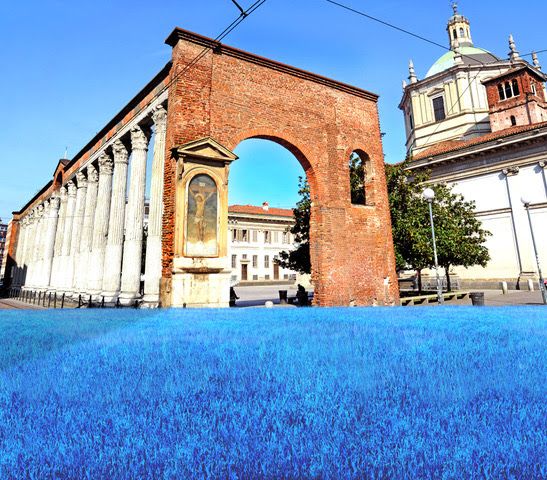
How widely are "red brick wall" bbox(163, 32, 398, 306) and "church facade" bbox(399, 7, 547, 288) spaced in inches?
363

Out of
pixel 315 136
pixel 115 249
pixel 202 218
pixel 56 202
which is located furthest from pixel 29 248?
pixel 315 136

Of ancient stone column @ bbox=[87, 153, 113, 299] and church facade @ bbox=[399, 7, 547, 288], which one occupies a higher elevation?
church facade @ bbox=[399, 7, 547, 288]

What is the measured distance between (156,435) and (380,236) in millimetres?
13847

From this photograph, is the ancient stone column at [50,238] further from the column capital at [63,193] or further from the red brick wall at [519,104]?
the red brick wall at [519,104]

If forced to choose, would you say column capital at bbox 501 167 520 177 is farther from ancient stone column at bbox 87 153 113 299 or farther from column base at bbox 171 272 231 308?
ancient stone column at bbox 87 153 113 299

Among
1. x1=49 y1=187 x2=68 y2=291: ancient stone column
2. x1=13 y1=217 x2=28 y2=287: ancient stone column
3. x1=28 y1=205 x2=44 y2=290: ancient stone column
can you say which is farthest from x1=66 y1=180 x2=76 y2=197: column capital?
x1=13 y1=217 x2=28 y2=287: ancient stone column

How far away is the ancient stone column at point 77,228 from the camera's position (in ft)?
65.7

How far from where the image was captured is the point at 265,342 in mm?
5027

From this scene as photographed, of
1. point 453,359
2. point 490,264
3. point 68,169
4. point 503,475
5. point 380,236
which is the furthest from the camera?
point 490,264

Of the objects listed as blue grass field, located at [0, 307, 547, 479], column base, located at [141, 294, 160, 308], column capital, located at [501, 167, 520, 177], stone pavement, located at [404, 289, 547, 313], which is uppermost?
column capital, located at [501, 167, 520, 177]

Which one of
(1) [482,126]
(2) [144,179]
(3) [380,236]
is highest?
(1) [482,126]

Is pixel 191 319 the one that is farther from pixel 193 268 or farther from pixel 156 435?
pixel 156 435

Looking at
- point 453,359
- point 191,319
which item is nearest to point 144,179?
point 191,319

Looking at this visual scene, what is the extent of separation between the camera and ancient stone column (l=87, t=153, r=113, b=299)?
16.4 meters
